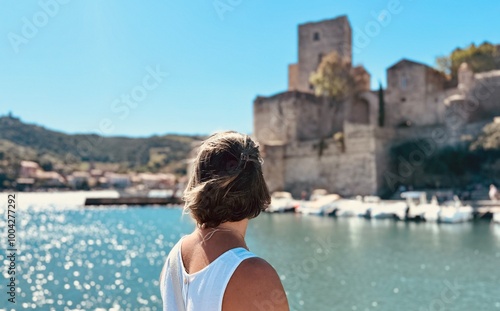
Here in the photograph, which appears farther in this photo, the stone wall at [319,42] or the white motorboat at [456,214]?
the stone wall at [319,42]

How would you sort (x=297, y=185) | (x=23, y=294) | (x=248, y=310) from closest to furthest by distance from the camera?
1. (x=248, y=310)
2. (x=23, y=294)
3. (x=297, y=185)

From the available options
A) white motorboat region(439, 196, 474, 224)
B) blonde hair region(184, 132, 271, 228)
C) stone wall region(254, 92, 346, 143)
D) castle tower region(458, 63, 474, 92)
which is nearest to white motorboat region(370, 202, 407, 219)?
white motorboat region(439, 196, 474, 224)

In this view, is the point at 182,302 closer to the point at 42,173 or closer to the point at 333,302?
the point at 333,302

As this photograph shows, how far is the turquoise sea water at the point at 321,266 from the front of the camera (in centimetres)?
938

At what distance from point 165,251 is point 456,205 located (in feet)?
47.7

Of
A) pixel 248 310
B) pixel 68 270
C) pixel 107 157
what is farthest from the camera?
pixel 107 157

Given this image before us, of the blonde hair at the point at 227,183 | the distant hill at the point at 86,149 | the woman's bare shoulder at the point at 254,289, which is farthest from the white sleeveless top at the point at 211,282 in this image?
the distant hill at the point at 86,149

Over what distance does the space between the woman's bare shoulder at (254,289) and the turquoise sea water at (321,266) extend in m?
7.67

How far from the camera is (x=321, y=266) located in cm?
1253

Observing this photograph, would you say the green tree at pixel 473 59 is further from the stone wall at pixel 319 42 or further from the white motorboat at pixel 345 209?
the white motorboat at pixel 345 209

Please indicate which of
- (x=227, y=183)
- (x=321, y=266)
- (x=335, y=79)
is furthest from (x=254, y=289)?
(x=335, y=79)

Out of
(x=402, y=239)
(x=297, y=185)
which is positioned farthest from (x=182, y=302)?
(x=297, y=185)

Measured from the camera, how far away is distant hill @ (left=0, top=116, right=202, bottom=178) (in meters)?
72.7

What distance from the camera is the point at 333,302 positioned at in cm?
904
